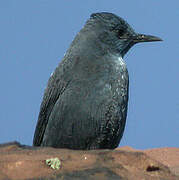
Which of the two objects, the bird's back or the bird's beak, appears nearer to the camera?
the bird's back

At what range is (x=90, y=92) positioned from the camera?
5.50 metres

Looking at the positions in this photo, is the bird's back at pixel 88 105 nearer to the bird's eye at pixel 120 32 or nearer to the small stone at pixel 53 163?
the bird's eye at pixel 120 32

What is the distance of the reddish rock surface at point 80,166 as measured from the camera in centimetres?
378

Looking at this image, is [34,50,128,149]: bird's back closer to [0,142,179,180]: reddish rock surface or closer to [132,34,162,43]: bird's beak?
[132,34,162,43]: bird's beak

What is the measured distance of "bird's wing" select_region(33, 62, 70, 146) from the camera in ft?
19.1

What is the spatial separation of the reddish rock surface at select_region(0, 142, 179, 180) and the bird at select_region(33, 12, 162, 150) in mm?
949

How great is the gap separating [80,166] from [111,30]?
8.70 feet

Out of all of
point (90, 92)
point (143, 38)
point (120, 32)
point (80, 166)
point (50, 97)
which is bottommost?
point (80, 166)

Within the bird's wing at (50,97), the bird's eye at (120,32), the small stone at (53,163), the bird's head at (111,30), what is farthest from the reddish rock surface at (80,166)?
the bird's eye at (120,32)

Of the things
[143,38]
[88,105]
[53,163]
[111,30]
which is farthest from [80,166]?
[143,38]

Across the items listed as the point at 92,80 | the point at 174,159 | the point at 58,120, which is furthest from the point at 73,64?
the point at 174,159

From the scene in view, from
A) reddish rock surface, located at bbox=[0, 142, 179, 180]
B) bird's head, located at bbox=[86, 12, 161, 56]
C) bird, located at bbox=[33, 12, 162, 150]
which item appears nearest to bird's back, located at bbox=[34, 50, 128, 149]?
bird, located at bbox=[33, 12, 162, 150]

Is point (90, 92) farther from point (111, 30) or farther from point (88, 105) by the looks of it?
point (111, 30)

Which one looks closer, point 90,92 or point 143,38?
point 90,92
